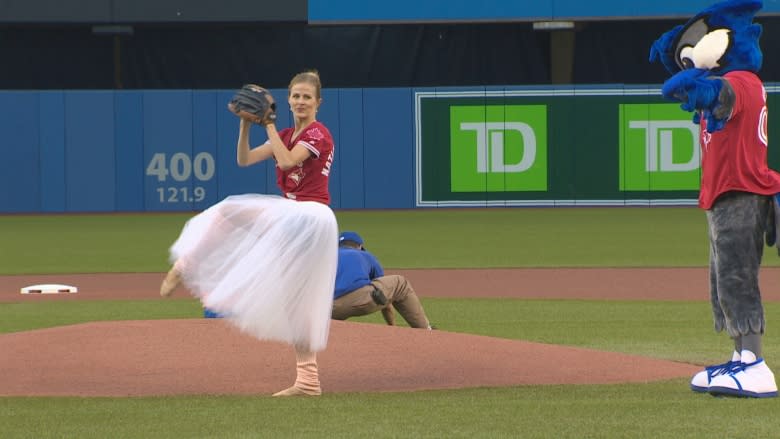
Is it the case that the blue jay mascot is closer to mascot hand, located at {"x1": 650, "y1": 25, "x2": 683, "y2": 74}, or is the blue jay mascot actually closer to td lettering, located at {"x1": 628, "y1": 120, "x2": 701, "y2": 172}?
mascot hand, located at {"x1": 650, "y1": 25, "x2": 683, "y2": 74}

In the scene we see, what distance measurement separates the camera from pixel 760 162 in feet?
23.4

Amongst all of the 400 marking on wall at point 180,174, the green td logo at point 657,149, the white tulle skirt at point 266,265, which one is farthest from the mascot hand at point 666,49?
the 400 marking on wall at point 180,174

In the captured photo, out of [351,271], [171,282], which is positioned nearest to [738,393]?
[171,282]

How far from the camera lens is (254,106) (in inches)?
286

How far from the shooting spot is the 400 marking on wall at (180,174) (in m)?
28.1

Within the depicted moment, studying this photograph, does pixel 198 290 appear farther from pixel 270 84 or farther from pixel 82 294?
pixel 270 84

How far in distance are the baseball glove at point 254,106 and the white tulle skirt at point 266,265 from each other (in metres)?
0.42

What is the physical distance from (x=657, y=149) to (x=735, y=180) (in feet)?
69.7

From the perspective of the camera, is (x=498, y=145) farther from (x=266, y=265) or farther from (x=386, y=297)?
(x=266, y=265)

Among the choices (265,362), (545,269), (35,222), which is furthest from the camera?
(35,222)

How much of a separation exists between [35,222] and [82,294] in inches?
479

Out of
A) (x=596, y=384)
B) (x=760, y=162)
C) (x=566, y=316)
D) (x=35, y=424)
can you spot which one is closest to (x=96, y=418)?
(x=35, y=424)

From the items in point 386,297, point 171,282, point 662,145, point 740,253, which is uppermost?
point 662,145

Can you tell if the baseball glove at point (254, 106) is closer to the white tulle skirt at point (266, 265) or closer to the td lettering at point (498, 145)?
the white tulle skirt at point (266, 265)
